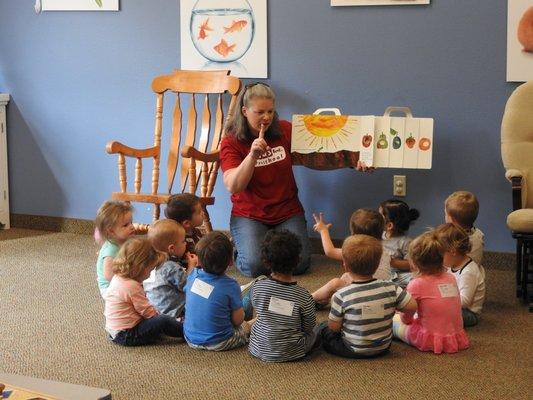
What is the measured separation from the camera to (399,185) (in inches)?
179

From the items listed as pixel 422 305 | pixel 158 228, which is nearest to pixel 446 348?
pixel 422 305

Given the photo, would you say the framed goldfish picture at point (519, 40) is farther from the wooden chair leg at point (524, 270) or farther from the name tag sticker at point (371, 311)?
the name tag sticker at point (371, 311)

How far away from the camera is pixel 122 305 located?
10.4 ft

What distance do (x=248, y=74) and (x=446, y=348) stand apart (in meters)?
2.24

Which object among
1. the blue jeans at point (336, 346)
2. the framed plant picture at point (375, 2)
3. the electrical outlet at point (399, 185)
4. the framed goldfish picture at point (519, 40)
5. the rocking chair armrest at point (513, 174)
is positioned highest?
the framed plant picture at point (375, 2)

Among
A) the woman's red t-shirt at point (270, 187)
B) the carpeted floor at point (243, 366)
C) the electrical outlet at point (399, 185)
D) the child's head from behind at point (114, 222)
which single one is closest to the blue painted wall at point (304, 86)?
the electrical outlet at point (399, 185)

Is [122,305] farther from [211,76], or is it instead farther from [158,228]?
[211,76]

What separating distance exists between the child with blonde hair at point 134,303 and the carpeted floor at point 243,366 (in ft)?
0.17

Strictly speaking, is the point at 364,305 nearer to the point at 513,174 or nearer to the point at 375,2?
the point at 513,174

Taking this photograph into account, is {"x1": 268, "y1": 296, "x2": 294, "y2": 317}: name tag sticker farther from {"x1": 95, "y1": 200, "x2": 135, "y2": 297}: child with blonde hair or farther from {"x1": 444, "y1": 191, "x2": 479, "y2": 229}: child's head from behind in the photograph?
{"x1": 444, "y1": 191, "x2": 479, "y2": 229}: child's head from behind

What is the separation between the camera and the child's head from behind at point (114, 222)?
3467mm

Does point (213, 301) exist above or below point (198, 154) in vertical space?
below

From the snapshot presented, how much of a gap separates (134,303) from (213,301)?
0.33 m

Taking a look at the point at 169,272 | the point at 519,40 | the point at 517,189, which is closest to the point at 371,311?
the point at 169,272
